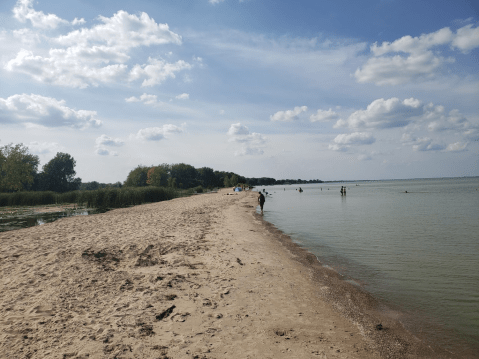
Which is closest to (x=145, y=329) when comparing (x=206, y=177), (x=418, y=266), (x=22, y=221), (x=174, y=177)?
(x=418, y=266)

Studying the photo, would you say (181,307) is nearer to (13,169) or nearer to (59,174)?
(13,169)

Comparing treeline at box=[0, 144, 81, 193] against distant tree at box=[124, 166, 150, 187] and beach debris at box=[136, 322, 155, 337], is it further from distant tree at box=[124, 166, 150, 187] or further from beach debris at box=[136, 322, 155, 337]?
beach debris at box=[136, 322, 155, 337]

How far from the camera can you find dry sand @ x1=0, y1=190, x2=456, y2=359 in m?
4.62

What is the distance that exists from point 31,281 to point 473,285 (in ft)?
44.9

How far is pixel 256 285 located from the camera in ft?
25.4

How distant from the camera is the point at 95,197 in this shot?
36.4 meters

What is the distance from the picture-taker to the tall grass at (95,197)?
36906 mm

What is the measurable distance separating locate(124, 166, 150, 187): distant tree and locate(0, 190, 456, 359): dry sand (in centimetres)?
10203

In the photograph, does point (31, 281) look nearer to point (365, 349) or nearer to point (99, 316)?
point (99, 316)

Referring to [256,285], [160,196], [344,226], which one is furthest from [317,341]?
[160,196]

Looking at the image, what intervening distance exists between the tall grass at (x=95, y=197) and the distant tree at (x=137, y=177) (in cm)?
6222

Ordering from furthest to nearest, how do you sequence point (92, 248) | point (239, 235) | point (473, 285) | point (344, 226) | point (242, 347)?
point (344, 226) → point (239, 235) → point (92, 248) → point (473, 285) → point (242, 347)

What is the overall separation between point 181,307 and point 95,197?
117 feet

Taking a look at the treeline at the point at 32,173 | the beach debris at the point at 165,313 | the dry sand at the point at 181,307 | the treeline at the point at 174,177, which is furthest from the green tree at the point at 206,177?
the beach debris at the point at 165,313
